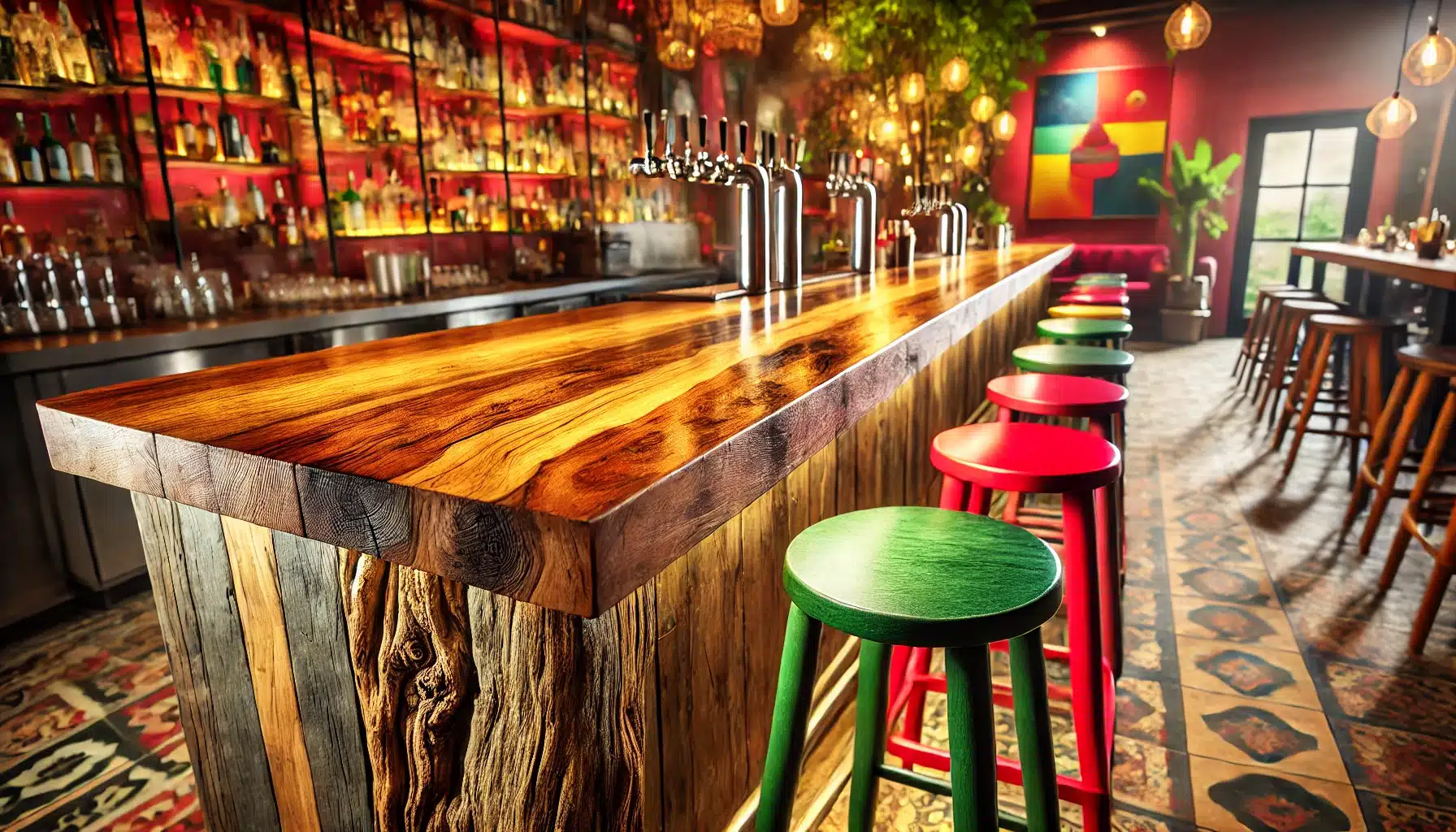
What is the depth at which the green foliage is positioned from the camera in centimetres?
852

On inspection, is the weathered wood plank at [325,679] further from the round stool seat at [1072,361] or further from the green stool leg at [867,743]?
the round stool seat at [1072,361]

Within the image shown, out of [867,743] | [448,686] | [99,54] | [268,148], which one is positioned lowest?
[867,743]

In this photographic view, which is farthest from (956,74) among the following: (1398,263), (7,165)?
(7,165)

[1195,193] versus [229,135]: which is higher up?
[229,135]

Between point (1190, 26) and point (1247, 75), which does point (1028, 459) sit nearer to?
point (1190, 26)

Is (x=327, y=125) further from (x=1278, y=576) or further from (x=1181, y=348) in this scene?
(x=1181, y=348)

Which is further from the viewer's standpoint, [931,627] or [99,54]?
[99,54]

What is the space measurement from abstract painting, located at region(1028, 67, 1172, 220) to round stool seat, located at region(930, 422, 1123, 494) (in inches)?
349

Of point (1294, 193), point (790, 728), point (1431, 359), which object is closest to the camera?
point (790, 728)

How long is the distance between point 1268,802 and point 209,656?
2.11m

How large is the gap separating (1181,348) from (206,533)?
904 cm

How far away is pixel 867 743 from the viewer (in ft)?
4.03

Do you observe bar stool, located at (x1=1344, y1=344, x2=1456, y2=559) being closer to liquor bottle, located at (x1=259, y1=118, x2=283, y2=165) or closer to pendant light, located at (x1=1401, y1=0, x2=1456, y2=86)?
pendant light, located at (x1=1401, y1=0, x2=1456, y2=86)

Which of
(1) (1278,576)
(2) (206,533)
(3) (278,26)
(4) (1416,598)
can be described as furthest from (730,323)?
(3) (278,26)
